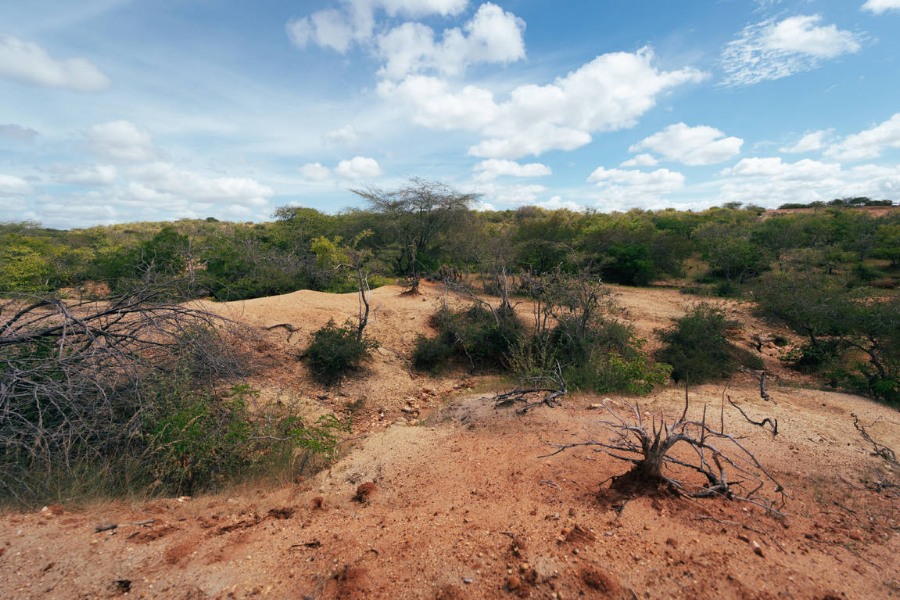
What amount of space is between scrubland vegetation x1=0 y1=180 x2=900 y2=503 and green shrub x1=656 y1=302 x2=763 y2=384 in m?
0.04

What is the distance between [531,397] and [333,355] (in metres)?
4.05

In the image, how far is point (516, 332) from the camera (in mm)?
9445

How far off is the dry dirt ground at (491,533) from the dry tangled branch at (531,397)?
55cm

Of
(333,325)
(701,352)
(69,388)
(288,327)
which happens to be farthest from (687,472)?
(288,327)

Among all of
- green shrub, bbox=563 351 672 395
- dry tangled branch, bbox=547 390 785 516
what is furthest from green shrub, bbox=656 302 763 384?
dry tangled branch, bbox=547 390 785 516

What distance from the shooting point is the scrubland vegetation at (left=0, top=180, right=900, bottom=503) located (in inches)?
152

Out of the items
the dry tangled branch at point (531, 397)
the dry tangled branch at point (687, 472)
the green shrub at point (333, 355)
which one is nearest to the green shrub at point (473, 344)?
the green shrub at point (333, 355)

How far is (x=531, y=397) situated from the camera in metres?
6.36

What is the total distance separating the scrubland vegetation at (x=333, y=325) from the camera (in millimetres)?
3852

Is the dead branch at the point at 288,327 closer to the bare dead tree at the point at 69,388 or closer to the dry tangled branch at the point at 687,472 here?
the bare dead tree at the point at 69,388

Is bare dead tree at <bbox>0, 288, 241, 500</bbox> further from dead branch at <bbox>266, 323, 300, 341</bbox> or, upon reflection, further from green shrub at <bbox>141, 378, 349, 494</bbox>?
dead branch at <bbox>266, 323, 300, 341</bbox>

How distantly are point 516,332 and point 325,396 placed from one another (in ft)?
14.4

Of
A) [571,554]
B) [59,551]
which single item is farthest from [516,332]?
[59,551]

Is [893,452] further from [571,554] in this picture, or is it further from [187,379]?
[187,379]
